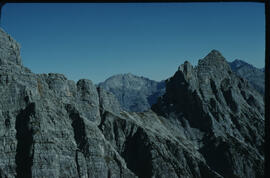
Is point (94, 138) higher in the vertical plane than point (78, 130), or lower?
lower

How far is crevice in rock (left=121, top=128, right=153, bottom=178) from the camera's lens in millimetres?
151375

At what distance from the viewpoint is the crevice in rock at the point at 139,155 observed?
15138cm

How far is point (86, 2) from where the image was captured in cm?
693

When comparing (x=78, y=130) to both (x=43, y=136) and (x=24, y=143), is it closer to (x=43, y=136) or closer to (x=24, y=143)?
(x=43, y=136)

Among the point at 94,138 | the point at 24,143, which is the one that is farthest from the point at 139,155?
the point at 24,143

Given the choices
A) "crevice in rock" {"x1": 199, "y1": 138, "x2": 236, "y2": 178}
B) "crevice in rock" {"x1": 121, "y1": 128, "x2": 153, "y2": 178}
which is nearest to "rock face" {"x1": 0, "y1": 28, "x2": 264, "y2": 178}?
"crevice in rock" {"x1": 121, "y1": 128, "x2": 153, "y2": 178}

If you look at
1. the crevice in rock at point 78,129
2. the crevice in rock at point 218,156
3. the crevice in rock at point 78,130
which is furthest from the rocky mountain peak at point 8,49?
the crevice in rock at point 218,156

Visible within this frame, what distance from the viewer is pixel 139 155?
158 metres

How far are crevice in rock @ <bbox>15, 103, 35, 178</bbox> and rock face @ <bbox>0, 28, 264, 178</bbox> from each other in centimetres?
33

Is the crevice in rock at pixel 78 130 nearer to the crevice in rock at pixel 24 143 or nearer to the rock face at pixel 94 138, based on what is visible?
the rock face at pixel 94 138

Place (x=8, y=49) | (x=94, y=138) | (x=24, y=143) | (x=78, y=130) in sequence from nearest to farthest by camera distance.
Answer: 1. (x=24, y=143)
2. (x=8, y=49)
3. (x=94, y=138)
4. (x=78, y=130)

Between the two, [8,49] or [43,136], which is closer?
[43,136]

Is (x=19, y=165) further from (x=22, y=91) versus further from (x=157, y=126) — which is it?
(x=157, y=126)

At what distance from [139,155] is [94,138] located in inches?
1052
